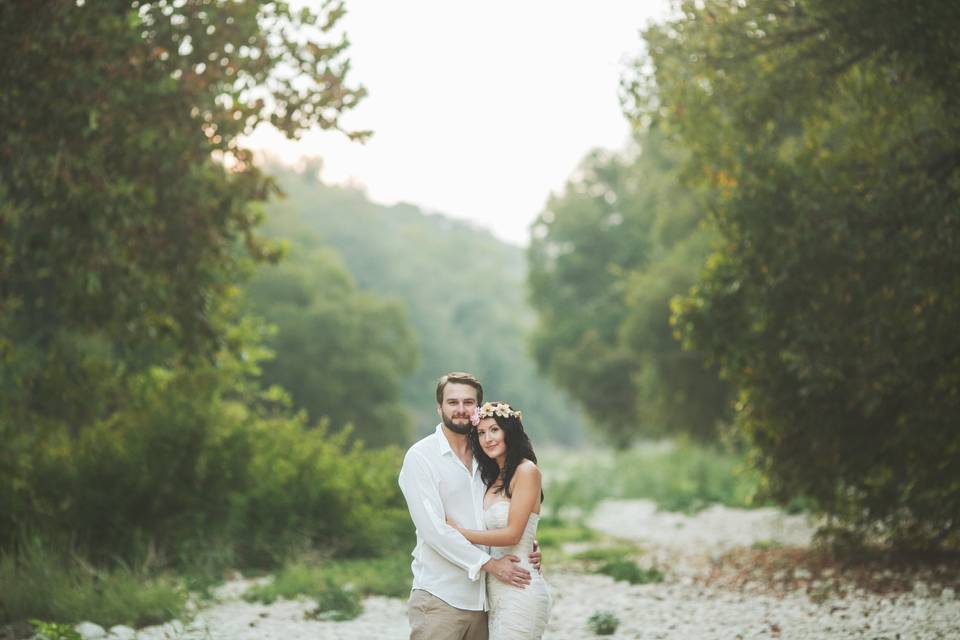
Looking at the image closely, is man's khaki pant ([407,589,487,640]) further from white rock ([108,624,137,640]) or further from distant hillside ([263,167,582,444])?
distant hillside ([263,167,582,444])

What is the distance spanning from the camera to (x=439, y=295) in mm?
79562

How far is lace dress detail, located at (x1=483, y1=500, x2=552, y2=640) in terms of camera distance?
557cm

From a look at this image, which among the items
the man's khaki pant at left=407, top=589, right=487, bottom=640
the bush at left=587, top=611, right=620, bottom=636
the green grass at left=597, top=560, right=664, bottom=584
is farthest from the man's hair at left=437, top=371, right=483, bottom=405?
the green grass at left=597, top=560, right=664, bottom=584

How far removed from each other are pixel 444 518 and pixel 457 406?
589mm

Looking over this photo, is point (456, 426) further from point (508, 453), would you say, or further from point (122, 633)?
point (122, 633)

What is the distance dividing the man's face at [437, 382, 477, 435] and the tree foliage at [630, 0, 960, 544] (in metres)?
5.60

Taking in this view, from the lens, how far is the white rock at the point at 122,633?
799cm

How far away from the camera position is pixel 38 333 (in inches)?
590

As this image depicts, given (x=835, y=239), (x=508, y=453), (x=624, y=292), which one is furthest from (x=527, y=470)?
(x=624, y=292)

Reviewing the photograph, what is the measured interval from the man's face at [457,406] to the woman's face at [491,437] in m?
0.08

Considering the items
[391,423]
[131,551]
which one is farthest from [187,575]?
[391,423]

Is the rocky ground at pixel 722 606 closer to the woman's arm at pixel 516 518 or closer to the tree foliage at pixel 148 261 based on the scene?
the tree foliage at pixel 148 261

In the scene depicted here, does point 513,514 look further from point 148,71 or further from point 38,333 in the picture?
point 38,333

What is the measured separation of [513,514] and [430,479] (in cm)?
47
